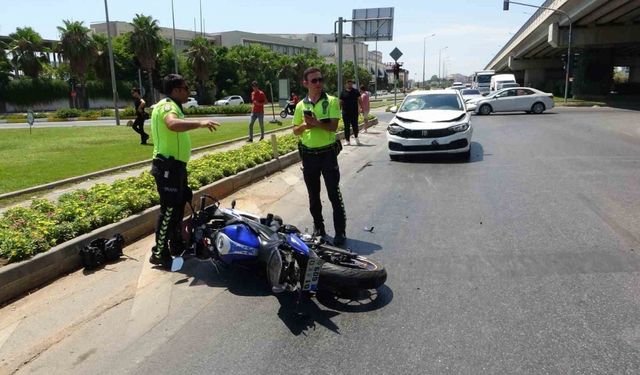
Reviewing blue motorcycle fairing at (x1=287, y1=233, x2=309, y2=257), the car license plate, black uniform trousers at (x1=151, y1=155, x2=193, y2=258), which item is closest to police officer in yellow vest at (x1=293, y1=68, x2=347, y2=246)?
black uniform trousers at (x1=151, y1=155, x2=193, y2=258)

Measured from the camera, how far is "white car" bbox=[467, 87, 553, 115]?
2884cm

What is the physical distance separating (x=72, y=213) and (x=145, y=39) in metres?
61.4

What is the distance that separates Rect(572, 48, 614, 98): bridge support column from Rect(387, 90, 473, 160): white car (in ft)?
133

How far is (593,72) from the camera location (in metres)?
47.1

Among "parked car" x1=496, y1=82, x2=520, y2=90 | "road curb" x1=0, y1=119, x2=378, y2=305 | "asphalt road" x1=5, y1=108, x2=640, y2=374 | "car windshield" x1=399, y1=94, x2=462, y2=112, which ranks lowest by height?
"asphalt road" x1=5, y1=108, x2=640, y2=374

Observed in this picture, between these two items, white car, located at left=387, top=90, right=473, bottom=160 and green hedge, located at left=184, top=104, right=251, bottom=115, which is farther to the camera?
green hedge, located at left=184, top=104, right=251, bottom=115

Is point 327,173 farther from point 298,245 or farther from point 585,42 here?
point 585,42

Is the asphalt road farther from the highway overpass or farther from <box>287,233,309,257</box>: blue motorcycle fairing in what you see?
the highway overpass

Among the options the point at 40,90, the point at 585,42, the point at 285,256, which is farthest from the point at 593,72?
the point at 40,90

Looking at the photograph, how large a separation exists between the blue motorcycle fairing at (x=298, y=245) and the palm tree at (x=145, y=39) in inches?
2441

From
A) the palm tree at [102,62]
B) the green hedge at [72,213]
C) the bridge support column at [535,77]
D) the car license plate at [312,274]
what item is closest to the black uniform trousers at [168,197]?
the green hedge at [72,213]

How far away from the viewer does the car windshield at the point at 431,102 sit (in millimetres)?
12797

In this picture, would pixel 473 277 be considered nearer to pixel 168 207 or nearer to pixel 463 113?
pixel 168 207

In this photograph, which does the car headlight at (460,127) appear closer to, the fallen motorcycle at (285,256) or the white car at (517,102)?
the fallen motorcycle at (285,256)
